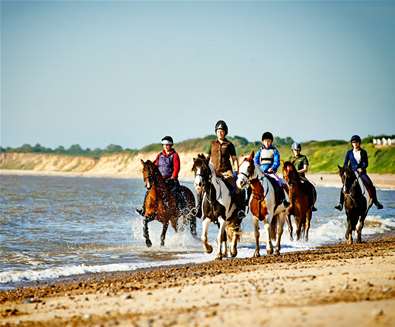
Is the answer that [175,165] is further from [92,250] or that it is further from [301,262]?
[301,262]

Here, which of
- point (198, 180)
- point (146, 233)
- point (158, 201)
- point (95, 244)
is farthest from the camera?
point (95, 244)

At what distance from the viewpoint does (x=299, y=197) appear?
16703mm

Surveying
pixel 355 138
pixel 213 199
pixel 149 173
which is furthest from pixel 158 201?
pixel 355 138

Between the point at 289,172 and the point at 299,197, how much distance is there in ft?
3.81

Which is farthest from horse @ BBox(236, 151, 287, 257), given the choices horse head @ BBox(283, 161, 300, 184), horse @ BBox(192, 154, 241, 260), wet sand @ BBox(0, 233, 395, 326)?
wet sand @ BBox(0, 233, 395, 326)

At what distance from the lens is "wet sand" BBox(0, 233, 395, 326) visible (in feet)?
21.6

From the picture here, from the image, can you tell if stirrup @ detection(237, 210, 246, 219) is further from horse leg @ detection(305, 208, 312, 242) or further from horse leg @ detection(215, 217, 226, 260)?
horse leg @ detection(305, 208, 312, 242)

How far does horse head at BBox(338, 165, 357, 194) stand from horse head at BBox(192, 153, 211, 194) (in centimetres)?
452

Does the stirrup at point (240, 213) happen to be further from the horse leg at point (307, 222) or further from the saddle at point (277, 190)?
the horse leg at point (307, 222)

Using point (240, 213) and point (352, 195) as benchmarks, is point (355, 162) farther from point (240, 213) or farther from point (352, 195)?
point (240, 213)

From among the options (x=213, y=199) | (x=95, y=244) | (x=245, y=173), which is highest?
(x=245, y=173)

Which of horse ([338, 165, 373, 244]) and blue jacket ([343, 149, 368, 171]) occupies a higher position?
blue jacket ([343, 149, 368, 171])

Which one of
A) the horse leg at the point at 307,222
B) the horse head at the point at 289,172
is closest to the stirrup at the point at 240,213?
the horse head at the point at 289,172

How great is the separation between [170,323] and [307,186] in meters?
11.1
